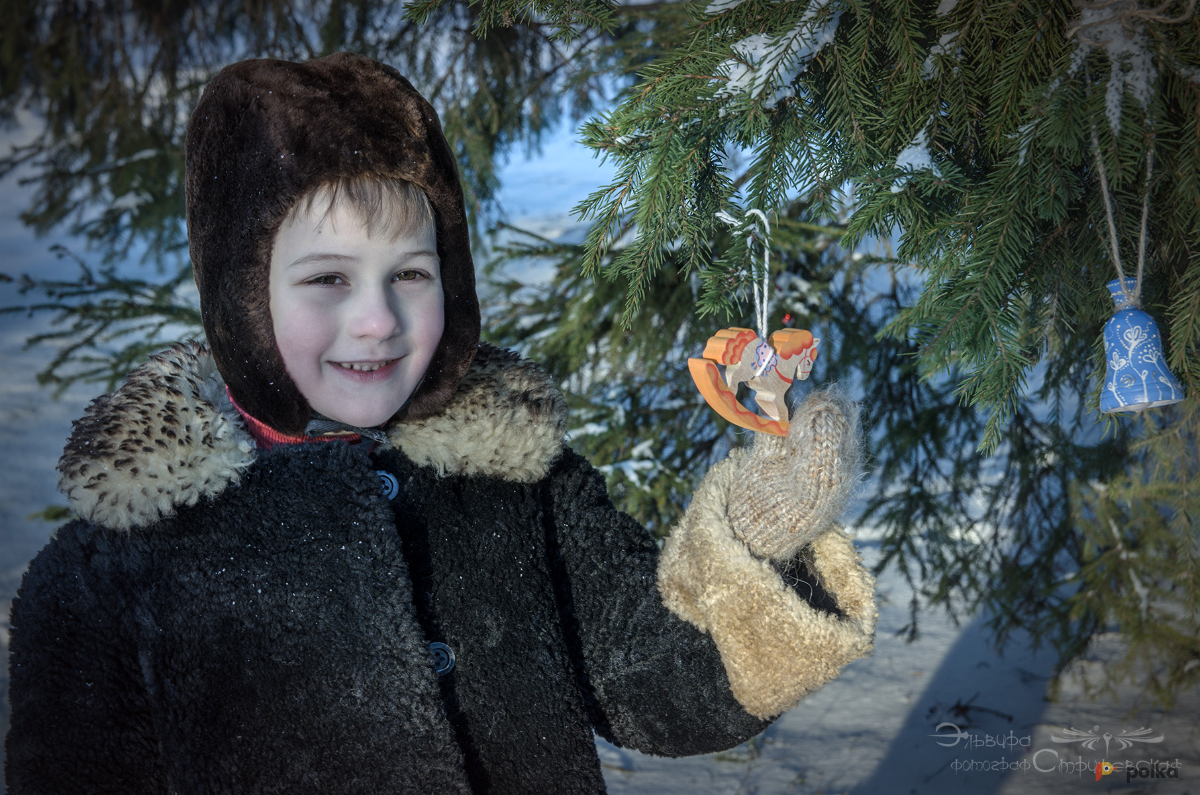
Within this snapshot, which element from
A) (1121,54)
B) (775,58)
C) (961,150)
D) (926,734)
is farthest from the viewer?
(926,734)

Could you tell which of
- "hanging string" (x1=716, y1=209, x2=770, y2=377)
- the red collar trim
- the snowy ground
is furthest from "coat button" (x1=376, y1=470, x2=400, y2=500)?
the snowy ground

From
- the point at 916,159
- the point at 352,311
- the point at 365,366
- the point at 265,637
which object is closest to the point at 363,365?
the point at 365,366

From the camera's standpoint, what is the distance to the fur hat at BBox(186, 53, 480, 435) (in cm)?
130

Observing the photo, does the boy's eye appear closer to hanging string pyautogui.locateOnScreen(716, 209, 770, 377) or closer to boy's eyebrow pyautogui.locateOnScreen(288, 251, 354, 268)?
boy's eyebrow pyautogui.locateOnScreen(288, 251, 354, 268)

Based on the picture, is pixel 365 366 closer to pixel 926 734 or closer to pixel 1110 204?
pixel 1110 204

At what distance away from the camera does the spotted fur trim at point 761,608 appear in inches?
50.7

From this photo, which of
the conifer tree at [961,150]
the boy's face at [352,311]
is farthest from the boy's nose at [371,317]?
the conifer tree at [961,150]

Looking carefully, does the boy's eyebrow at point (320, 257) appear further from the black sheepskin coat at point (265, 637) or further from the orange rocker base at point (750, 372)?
the orange rocker base at point (750, 372)

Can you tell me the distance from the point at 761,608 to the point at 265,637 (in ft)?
2.67

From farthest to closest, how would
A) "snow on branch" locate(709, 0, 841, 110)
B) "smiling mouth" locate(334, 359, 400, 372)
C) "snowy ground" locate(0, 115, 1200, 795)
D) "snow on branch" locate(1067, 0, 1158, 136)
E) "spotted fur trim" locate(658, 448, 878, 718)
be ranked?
"snowy ground" locate(0, 115, 1200, 795), "smiling mouth" locate(334, 359, 400, 372), "spotted fur trim" locate(658, 448, 878, 718), "snow on branch" locate(709, 0, 841, 110), "snow on branch" locate(1067, 0, 1158, 136)

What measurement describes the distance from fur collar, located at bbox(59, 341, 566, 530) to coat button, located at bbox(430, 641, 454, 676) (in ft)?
1.03

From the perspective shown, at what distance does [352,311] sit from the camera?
1351 millimetres

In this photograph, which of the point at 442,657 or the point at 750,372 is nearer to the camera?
the point at 750,372

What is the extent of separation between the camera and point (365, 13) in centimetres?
328
